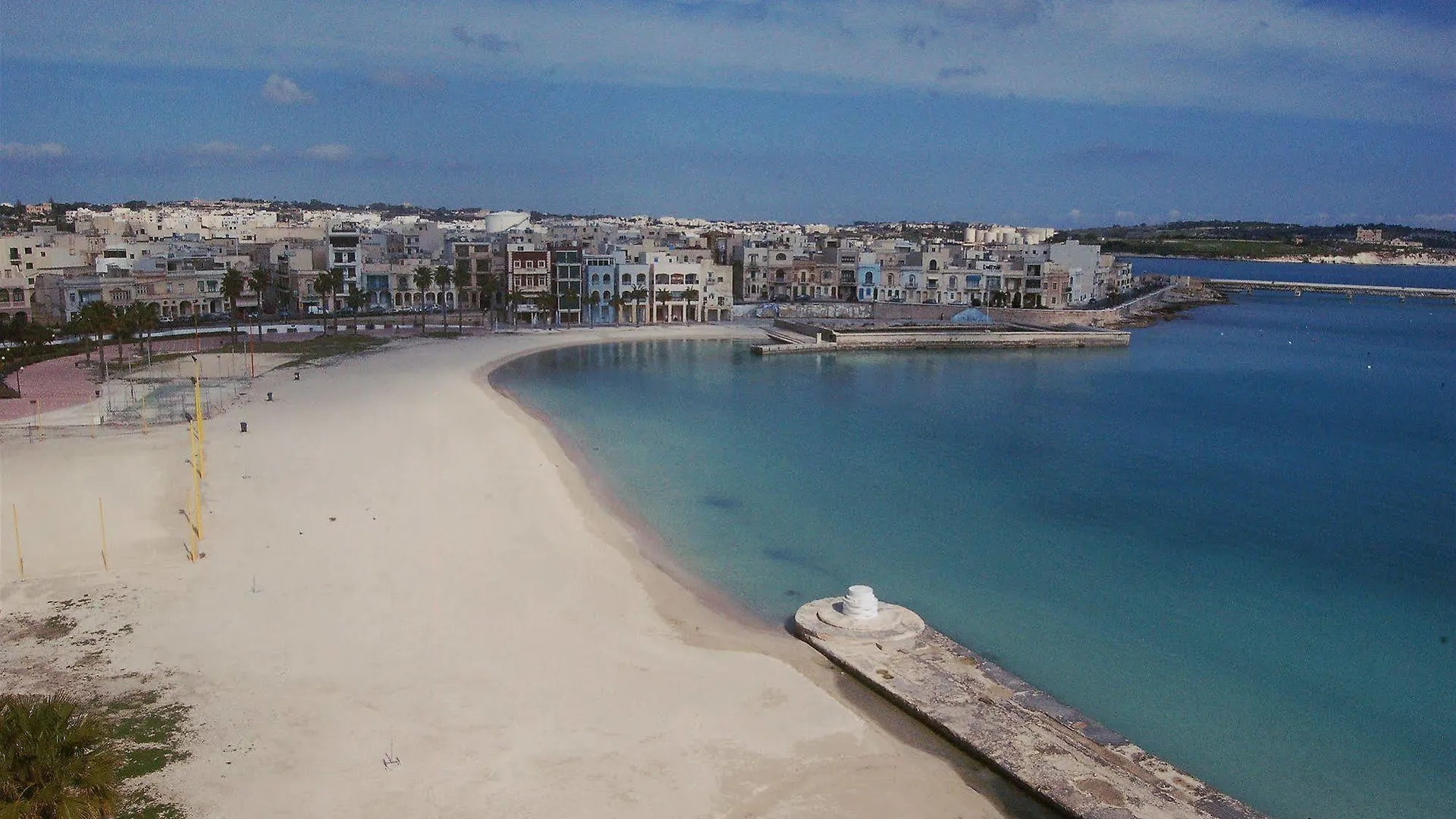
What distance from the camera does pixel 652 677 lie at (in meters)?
13.2

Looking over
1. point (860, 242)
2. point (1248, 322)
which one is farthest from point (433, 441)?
point (1248, 322)

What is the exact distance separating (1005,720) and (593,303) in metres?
50.2

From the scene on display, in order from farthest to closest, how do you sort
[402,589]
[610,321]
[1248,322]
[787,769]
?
[1248,322] → [610,321] → [402,589] → [787,769]

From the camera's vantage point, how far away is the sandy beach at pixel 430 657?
1059cm

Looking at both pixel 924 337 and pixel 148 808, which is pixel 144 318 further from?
pixel 924 337

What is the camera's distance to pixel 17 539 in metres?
16.9

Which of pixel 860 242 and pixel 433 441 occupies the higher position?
pixel 860 242

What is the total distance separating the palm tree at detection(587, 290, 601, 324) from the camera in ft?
196

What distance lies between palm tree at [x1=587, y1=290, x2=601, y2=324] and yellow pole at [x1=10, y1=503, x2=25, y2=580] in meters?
41.8

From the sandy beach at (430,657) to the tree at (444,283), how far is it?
118 ft

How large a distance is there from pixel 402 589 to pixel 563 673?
4.03m

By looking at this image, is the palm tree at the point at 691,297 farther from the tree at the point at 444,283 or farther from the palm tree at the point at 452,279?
the tree at the point at 444,283

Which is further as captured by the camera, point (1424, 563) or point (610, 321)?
point (610, 321)

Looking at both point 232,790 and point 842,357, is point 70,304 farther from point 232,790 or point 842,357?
point 232,790
